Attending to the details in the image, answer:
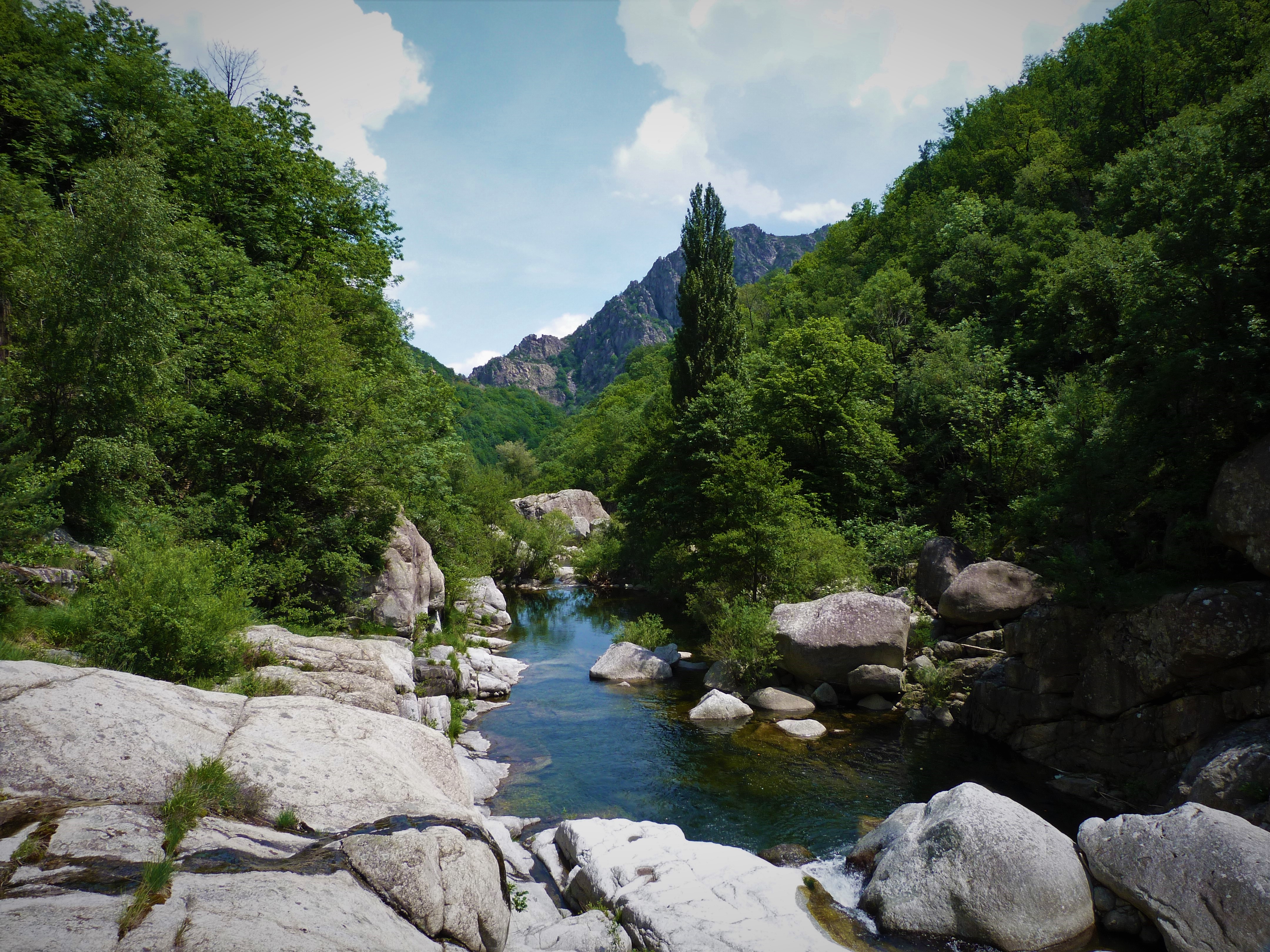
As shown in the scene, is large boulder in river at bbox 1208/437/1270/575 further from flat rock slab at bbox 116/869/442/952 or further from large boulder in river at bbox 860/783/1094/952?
flat rock slab at bbox 116/869/442/952

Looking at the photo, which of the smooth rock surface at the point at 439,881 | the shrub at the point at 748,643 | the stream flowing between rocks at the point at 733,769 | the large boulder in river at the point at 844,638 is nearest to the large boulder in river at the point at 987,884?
the stream flowing between rocks at the point at 733,769

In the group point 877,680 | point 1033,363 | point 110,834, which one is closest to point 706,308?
point 1033,363

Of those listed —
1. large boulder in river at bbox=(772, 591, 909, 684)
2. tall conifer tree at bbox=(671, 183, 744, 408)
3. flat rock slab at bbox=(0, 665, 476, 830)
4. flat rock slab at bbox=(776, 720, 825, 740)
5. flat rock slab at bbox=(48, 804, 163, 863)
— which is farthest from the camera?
tall conifer tree at bbox=(671, 183, 744, 408)

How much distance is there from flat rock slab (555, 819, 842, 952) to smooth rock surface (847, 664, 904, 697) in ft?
29.7

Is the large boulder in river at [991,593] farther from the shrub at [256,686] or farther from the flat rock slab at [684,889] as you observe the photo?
the shrub at [256,686]

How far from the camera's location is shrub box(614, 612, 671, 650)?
24.0 m

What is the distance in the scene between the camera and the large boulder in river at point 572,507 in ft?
182

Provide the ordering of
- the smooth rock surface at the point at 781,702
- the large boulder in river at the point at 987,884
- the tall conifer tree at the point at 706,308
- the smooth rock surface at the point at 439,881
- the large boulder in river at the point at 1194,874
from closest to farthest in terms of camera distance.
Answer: the smooth rock surface at the point at 439,881, the large boulder in river at the point at 1194,874, the large boulder in river at the point at 987,884, the smooth rock surface at the point at 781,702, the tall conifer tree at the point at 706,308

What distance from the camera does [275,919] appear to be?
14.7ft

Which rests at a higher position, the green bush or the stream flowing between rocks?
the green bush

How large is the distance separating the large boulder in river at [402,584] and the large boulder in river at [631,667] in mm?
6172

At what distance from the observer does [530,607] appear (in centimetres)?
3572

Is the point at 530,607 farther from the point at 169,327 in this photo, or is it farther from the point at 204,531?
the point at 169,327

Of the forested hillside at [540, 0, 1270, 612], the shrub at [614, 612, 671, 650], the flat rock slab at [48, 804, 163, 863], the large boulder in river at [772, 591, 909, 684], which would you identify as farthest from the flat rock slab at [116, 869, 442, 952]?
the shrub at [614, 612, 671, 650]
